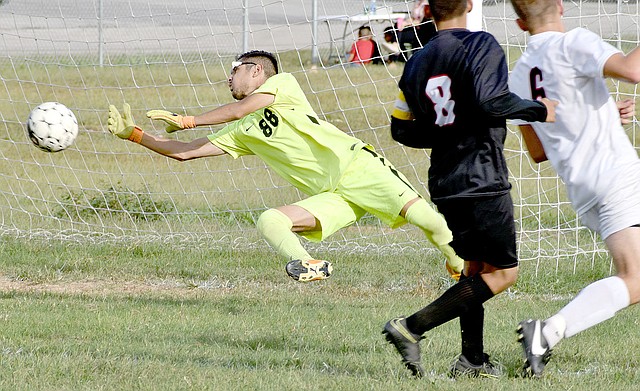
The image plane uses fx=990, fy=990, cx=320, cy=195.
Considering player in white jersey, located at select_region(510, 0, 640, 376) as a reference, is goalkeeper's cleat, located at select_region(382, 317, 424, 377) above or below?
below

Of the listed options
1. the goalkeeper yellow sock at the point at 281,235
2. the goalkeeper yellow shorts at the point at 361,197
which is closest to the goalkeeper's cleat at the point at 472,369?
the goalkeeper yellow sock at the point at 281,235

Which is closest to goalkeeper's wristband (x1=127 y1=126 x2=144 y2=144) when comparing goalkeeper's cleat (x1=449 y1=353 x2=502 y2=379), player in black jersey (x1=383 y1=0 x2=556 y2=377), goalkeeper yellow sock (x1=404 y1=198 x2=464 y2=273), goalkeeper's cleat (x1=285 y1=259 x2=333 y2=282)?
goalkeeper's cleat (x1=285 y1=259 x2=333 y2=282)

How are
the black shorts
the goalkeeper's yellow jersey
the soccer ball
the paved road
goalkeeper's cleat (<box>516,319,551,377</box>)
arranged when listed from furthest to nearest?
the paved road
the soccer ball
the goalkeeper's yellow jersey
the black shorts
goalkeeper's cleat (<box>516,319,551,377</box>)

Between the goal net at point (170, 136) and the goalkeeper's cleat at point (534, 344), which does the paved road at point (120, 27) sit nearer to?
the goal net at point (170, 136)

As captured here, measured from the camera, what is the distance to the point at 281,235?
5.88 metres

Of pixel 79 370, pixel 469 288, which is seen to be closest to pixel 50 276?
pixel 79 370

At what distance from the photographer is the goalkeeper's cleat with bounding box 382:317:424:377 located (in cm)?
434

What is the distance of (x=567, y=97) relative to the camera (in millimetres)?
4008

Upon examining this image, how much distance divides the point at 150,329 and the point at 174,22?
5.84m

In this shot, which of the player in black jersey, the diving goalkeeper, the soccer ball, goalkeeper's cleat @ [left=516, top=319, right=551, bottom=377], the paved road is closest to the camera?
goalkeeper's cleat @ [left=516, top=319, right=551, bottom=377]

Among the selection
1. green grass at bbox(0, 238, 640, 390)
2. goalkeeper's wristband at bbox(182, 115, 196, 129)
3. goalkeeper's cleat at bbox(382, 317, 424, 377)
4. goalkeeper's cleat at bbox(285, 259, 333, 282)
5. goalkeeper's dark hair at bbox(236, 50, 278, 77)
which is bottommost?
green grass at bbox(0, 238, 640, 390)

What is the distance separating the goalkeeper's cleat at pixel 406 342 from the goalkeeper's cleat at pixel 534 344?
583mm

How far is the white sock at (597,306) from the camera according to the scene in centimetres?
388

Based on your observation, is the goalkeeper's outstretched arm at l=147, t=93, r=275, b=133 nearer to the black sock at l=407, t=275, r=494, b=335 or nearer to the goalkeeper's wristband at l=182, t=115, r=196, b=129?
the goalkeeper's wristband at l=182, t=115, r=196, b=129
